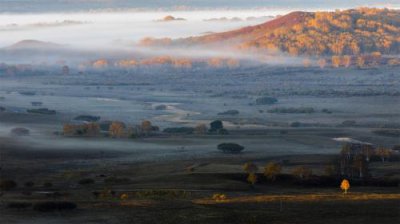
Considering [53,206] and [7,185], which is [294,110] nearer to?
[7,185]

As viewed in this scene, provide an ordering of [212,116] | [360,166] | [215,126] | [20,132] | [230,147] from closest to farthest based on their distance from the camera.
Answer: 1. [360,166]
2. [230,147]
3. [20,132]
4. [215,126]
5. [212,116]

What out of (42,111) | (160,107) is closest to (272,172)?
(42,111)

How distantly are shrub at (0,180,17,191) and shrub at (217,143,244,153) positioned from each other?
105ft

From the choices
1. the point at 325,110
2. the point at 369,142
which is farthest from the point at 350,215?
the point at 325,110

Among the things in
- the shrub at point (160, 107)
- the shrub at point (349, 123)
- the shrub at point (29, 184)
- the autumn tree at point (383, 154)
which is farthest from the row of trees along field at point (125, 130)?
the shrub at point (29, 184)

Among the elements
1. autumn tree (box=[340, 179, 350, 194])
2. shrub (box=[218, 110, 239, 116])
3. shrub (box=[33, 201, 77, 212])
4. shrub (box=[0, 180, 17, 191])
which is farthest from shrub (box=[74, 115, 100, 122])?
shrub (box=[33, 201, 77, 212])

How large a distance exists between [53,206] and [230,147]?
44.4 metres

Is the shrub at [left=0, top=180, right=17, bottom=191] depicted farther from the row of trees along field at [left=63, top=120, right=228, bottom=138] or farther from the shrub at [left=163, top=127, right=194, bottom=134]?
the shrub at [left=163, top=127, right=194, bottom=134]

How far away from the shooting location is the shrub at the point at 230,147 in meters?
97.4

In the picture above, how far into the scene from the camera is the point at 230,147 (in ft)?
321

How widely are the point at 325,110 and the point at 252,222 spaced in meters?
105

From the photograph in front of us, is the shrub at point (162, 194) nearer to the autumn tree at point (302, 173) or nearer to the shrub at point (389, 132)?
the autumn tree at point (302, 173)

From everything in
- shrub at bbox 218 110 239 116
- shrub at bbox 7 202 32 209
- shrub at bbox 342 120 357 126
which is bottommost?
shrub at bbox 342 120 357 126

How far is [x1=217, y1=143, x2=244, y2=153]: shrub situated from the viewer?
97.4 meters
